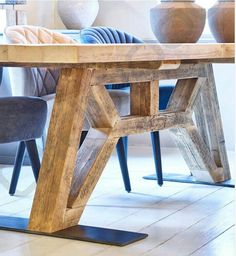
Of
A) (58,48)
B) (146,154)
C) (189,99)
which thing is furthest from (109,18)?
(58,48)

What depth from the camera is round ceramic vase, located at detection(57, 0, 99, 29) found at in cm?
515

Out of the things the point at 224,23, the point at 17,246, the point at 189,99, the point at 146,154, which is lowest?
the point at 146,154

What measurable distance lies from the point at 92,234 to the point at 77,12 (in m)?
2.69

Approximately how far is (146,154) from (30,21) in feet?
4.48

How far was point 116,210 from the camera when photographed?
326 centimetres

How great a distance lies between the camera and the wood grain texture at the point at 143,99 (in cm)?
325

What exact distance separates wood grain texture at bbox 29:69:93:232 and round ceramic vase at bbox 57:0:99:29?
8.03 ft

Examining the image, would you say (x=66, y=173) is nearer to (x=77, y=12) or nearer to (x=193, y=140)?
(x=193, y=140)

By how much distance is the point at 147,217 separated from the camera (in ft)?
10.3

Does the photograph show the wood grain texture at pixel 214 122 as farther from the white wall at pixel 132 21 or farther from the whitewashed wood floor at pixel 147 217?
the white wall at pixel 132 21

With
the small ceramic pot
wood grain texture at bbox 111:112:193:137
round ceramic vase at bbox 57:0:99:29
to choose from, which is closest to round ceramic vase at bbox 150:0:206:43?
the small ceramic pot

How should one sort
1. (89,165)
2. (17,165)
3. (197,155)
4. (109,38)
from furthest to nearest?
(109,38) < (197,155) < (17,165) < (89,165)

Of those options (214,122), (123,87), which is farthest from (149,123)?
(123,87)

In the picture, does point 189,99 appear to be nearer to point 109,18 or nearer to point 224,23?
point 224,23
